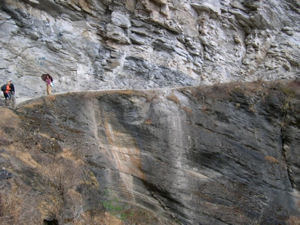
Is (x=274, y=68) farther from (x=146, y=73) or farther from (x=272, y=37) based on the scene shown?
(x=146, y=73)

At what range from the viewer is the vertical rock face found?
37.2ft

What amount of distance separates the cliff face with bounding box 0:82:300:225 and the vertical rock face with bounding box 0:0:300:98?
3187mm

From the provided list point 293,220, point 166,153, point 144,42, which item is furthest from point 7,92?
point 293,220

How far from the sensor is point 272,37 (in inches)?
566

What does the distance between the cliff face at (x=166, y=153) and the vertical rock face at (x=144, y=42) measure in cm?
319

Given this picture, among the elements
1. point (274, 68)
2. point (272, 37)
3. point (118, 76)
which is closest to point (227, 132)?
point (118, 76)

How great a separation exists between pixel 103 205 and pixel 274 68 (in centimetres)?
1136

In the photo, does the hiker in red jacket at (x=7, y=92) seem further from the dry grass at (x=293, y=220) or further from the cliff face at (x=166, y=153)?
the dry grass at (x=293, y=220)

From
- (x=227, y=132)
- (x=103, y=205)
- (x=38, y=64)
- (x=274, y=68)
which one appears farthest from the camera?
(x=274, y=68)

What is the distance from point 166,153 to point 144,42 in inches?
263

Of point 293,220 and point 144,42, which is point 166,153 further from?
point 144,42

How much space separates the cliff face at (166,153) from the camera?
7.80m

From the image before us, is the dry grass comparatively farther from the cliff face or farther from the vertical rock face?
the vertical rock face

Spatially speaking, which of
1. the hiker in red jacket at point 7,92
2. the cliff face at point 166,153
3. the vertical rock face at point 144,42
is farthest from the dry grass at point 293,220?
the hiker in red jacket at point 7,92
